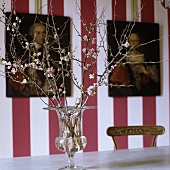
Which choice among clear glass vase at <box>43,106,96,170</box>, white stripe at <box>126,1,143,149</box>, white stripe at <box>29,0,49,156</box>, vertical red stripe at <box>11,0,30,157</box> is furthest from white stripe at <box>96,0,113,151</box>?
clear glass vase at <box>43,106,96,170</box>

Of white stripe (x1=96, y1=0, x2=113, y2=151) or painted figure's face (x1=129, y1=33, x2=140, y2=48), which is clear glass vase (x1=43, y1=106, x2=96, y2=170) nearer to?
white stripe (x1=96, y1=0, x2=113, y2=151)

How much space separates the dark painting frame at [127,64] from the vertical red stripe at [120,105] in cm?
6

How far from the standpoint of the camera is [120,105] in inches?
115

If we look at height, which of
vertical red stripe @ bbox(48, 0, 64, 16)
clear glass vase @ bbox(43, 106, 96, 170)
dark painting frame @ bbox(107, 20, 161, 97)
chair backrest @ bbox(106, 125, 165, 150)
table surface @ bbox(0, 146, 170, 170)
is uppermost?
vertical red stripe @ bbox(48, 0, 64, 16)

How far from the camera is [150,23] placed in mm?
2990

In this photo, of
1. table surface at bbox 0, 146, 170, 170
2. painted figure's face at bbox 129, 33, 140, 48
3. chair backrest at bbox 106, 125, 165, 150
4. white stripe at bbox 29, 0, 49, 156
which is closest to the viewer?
table surface at bbox 0, 146, 170, 170

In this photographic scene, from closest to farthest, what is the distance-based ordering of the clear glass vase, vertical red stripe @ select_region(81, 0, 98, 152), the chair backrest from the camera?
the clear glass vase < the chair backrest < vertical red stripe @ select_region(81, 0, 98, 152)

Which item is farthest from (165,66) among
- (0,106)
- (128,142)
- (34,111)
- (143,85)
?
(0,106)

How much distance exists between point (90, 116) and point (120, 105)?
1.01ft

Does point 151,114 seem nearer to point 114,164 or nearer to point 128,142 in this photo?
point 128,142

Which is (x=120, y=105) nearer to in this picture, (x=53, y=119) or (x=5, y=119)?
(x=53, y=119)

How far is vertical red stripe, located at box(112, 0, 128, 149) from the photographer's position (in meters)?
2.90

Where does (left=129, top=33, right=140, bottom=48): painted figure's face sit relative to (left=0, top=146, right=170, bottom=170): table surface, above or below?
above

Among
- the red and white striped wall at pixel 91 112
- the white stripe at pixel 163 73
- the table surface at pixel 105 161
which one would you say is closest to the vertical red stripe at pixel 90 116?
the red and white striped wall at pixel 91 112
